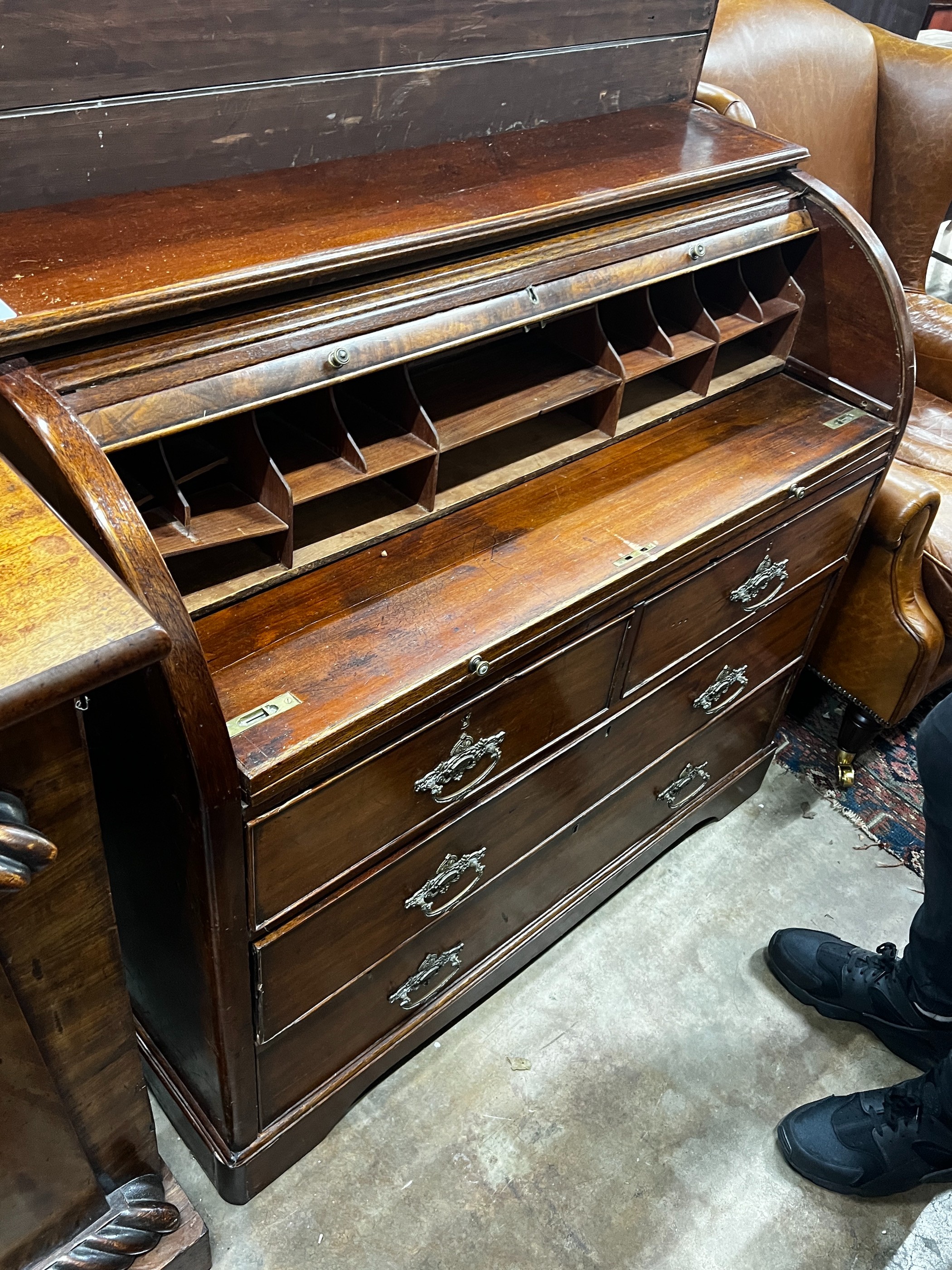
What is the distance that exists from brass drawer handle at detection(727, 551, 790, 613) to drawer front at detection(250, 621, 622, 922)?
0.33m

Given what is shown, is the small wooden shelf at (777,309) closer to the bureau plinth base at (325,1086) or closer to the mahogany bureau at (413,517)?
the mahogany bureau at (413,517)

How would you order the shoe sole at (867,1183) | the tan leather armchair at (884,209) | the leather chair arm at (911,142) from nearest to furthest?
1. the shoe sole at (867,1183)
2. the tan leather armchair at (884,209)
3. the leather chair arm at (911,142)

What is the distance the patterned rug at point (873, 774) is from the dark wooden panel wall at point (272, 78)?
1.56 metres

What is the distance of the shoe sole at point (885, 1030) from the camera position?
1.94m

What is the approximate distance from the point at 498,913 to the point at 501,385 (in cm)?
90

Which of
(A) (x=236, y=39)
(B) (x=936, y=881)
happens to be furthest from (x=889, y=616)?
(A) (x=236, y=39)

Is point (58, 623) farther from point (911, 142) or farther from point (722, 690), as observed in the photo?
point (911, 142)

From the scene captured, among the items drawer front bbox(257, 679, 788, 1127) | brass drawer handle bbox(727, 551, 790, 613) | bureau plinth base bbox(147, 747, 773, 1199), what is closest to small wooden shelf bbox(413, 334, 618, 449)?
brass drawer handle bbox(727, 551, 790, 613)

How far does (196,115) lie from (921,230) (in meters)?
2.14

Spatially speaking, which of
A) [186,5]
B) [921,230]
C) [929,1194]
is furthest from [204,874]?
[921,230]

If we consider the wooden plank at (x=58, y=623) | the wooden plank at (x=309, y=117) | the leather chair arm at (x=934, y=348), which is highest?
the wooden plank at (x=309, y=117)

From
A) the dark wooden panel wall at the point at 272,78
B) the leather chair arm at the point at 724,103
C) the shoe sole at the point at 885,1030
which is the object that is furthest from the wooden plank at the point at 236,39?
the shoe sole at the point at 885,1030

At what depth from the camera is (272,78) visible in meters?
1.37

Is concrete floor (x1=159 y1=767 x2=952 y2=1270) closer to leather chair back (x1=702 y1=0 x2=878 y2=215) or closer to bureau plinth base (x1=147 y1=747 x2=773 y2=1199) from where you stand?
bureau plinth base (x1=147 y1=747 x2=773 y2=1199)
